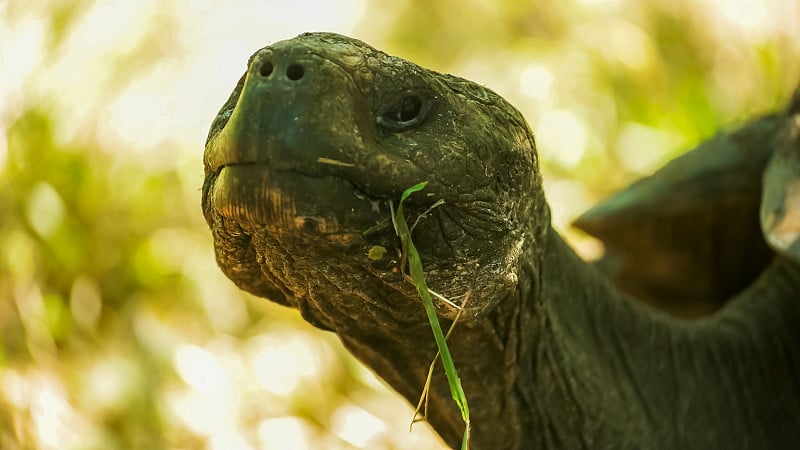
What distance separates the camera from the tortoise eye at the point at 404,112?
42.0 inches

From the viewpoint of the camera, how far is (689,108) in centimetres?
490

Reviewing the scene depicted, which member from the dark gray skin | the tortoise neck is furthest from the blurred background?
the dark gray skin

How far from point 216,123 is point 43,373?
7.27 feet

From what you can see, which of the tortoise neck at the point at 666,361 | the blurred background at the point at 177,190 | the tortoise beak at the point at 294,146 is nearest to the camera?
the tortoise beak at the point at 294,146

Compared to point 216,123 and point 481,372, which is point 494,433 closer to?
point 481,372

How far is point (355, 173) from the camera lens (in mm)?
1003

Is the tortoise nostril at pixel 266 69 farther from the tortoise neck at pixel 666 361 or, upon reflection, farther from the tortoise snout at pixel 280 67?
the tortoise neck at pixel 666 361

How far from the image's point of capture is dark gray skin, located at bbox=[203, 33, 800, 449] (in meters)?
0.99

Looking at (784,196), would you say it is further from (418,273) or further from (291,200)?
(291,200)

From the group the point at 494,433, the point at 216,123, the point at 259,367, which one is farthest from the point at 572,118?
the point at 216,123

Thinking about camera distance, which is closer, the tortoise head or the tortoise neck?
the tortoise head

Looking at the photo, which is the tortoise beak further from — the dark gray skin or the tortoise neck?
the tortoise neck

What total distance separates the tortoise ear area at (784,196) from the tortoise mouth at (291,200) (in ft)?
3.65

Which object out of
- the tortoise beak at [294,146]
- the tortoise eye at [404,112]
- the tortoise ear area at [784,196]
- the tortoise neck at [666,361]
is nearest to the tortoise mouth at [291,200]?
the tortoise beak at [294,146]
